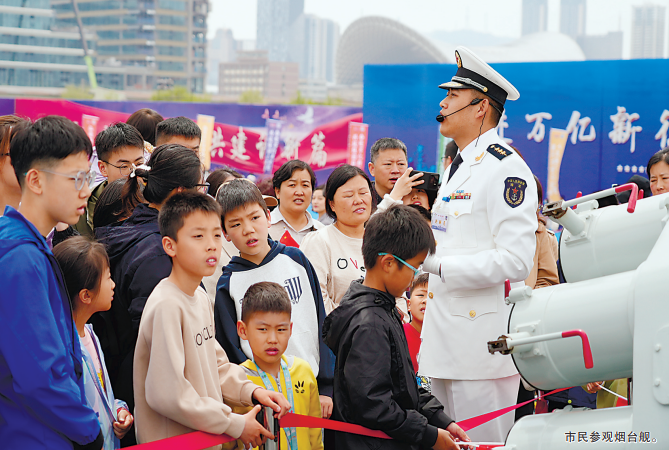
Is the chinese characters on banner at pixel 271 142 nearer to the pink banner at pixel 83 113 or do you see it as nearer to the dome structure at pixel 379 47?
the pink banner at pixel 83 113

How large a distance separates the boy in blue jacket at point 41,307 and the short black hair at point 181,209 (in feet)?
1.26

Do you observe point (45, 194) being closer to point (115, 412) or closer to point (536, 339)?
point (115, 412)

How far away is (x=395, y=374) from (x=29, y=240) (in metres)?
1.18

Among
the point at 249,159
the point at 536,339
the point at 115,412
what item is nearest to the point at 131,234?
the point at 115,412

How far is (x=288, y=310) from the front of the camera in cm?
242

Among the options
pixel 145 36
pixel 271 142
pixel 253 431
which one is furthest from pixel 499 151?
pixel 145 36

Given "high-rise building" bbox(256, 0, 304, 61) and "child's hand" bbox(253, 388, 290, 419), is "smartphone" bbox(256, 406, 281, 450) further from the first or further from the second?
"high-rise building" bbox(256, 0, 304, 61)

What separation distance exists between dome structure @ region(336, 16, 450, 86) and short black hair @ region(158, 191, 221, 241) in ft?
156

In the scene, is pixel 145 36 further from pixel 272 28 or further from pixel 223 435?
pixel 223 435

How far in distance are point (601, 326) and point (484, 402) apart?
920 mm

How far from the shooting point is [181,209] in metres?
2.16

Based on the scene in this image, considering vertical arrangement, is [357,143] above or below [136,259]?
above

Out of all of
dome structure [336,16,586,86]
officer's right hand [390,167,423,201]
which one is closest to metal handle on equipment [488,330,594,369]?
officer's right hand [390,167,423,201]

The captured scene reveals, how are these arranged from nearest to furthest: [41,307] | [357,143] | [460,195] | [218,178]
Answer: [41,307], [460,195], [218,178], [357,143]
